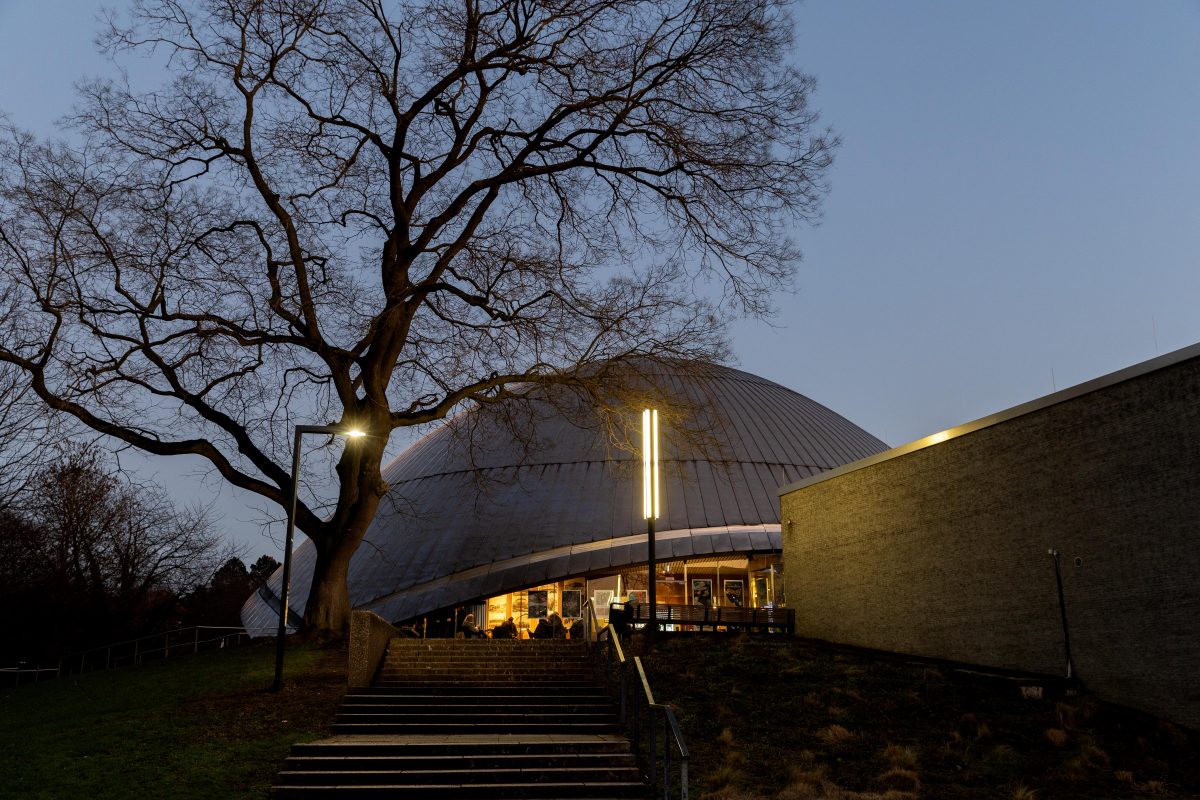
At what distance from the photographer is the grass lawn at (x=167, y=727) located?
35.7 ft

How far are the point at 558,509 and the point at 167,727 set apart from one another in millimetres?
21081

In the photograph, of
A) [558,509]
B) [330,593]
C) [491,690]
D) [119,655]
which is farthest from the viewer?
[558,509]

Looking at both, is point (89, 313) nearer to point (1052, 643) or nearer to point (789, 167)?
point (789, 167)

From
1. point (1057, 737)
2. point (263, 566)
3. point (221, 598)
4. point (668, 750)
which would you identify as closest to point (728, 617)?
point (1057, 737)

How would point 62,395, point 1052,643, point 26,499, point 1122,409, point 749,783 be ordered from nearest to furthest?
point 749,783 → point 1122,409 → point 1052,643 → point 62,395 → point 26,499

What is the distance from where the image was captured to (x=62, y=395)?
1881cm

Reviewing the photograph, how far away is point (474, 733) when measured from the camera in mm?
13383

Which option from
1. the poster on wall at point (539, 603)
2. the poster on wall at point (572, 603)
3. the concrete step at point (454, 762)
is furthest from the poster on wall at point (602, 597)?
the concrete step at point (454, 762)

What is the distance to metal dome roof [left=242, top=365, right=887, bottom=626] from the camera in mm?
30906

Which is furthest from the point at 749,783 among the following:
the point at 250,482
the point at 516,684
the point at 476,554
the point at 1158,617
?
the point at 476,554

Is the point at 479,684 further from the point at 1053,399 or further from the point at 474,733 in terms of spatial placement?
the point at 1053,399

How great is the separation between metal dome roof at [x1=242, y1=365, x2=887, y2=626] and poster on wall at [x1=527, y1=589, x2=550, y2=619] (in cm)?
92

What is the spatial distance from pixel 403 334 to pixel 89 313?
664cm

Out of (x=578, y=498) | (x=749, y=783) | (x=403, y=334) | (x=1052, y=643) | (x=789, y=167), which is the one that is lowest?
(x=749, y=783)
